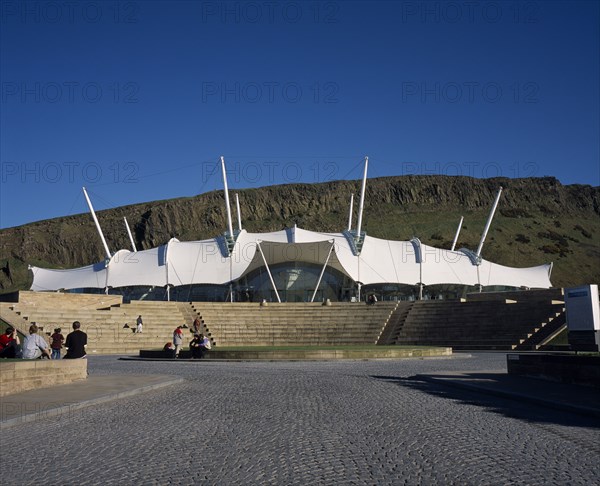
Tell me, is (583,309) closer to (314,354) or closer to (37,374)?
(314,354)

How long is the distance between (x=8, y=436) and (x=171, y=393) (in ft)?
16.3

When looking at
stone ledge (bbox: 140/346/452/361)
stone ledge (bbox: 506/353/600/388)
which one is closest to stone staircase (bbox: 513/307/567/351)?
stone ledge (bbox: 140/346/452/361)

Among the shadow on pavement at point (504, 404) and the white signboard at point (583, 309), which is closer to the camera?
the shadow on pavement at point (504, 404)

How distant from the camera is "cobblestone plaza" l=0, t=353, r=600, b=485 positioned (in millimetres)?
6344

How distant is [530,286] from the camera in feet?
186

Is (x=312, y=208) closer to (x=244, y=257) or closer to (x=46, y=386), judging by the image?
(x=244, y=257)

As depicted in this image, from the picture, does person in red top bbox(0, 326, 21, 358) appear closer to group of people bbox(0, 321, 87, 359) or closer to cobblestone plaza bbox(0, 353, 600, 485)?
group of people bbox(0, 321, 87, 359)

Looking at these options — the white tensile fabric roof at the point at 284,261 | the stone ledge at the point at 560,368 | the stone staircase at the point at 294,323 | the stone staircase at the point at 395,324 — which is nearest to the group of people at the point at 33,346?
the stone ledge at the point at 560,368

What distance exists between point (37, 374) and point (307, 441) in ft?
25.7

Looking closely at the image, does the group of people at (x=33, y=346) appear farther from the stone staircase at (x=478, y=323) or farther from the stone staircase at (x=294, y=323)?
the stone staircase at (x=478, y=323)

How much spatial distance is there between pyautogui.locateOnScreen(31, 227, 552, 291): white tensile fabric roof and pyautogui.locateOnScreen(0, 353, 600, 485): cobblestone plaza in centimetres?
3867

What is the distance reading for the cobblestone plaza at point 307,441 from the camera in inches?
250

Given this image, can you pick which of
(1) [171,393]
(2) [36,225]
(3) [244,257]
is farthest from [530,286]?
(2) [36,225]

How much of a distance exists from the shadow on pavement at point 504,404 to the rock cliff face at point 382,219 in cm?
8663
